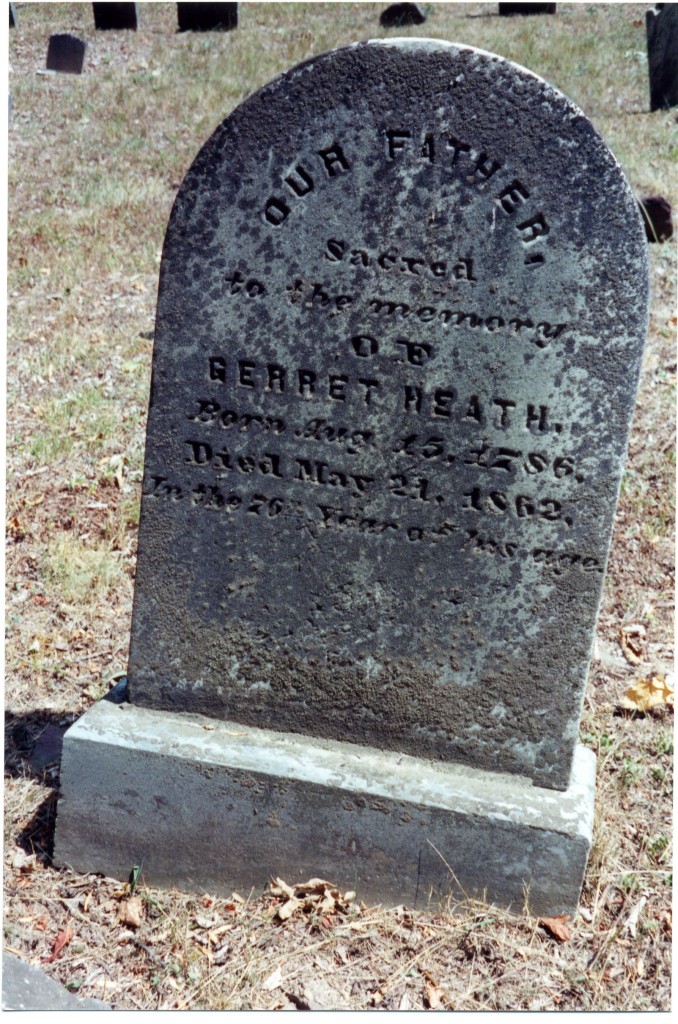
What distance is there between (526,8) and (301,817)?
13441 millimetres

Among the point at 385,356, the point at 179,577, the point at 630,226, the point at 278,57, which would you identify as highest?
the point at 278,57

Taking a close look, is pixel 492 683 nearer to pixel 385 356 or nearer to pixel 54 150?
pixel 385 356

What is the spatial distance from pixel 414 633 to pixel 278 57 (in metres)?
10.6

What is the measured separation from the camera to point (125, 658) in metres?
3.99

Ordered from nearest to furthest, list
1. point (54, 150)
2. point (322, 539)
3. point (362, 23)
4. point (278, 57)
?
point (322, 539)
point (54, 150)
point (278, 57)
point (362, 23)

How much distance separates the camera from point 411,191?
Answer: 94.4 inches

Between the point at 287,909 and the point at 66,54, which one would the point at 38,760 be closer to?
the point at 287,909

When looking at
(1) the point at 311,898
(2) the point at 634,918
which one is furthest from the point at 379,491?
(2) the point at 634,918

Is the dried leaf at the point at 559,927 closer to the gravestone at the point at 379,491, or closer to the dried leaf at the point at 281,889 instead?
the gravestone at the point at 379,491

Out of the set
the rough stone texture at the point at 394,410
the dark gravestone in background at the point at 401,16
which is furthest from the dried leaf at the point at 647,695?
the dark gravestone in background at the point at 401,16

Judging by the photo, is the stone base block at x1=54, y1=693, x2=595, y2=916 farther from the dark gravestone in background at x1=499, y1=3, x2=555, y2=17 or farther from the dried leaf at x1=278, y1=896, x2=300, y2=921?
the dark gravestone in background at x1=499, y1=3, x2=555, y2=17

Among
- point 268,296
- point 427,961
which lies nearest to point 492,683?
point 427,961

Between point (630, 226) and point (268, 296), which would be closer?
point (630, 226)

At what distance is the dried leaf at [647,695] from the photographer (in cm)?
382
